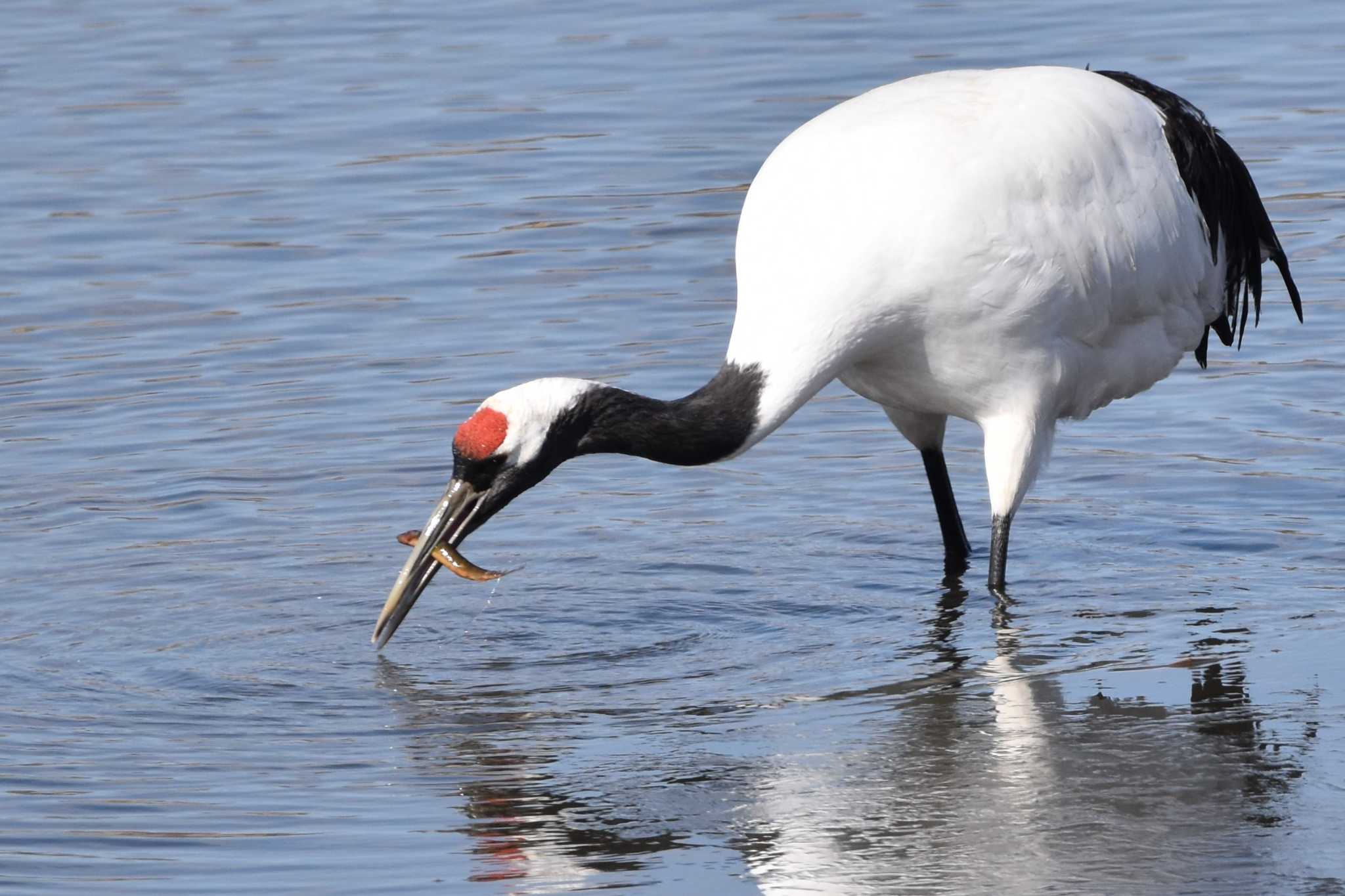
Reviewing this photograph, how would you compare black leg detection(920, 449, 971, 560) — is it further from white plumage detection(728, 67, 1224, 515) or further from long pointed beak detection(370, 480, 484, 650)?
long pointed beak detection(370, 480, 484, 650)

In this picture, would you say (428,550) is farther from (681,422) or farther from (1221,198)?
(1221,198)

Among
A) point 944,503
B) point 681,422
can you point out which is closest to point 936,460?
point 944,503

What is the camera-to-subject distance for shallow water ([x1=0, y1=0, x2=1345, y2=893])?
5.67 meters

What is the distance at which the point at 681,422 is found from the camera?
7.08 m

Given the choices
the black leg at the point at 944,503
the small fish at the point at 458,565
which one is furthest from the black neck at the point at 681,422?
the black leg at the point at 944,503

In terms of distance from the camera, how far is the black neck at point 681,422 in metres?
7.00

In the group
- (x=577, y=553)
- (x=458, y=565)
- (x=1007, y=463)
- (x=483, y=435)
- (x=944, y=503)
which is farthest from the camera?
(x=944, y=503)

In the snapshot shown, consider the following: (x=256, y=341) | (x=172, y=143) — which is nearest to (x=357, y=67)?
(x=172, y=143)

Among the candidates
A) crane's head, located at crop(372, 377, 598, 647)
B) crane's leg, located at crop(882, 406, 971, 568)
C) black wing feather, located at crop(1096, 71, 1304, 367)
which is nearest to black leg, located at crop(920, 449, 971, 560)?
crane's leg, located at crop(882, 406, 971, 568)

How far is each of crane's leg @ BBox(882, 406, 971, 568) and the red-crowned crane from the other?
5.9 inches

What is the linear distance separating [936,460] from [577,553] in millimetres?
1208

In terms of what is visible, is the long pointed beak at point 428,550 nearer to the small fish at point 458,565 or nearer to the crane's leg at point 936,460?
the small fish at point 458,565

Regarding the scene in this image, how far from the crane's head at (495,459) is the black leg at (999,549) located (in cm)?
141

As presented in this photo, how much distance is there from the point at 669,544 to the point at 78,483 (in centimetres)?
219
